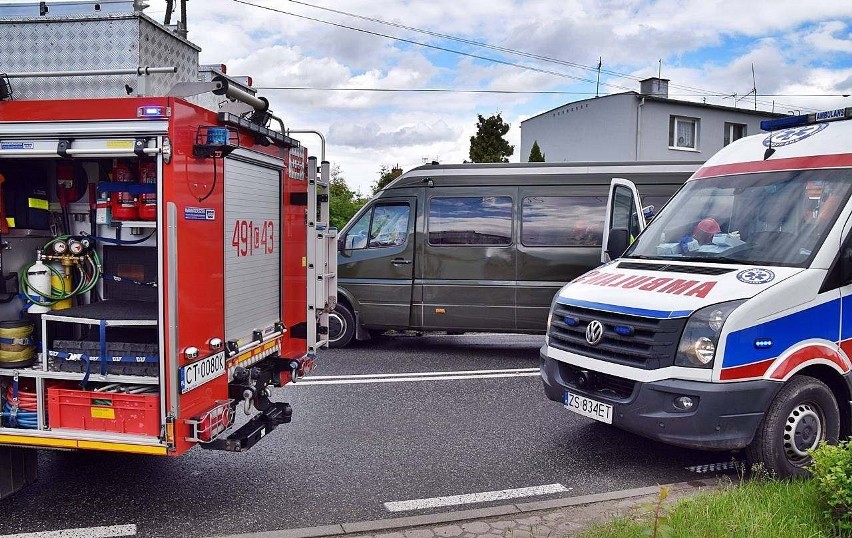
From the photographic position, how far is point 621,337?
204 inches

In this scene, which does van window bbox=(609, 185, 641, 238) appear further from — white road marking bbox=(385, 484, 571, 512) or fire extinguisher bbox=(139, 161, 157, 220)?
fire extinguisher bbox=(139, 161, 157, 220)

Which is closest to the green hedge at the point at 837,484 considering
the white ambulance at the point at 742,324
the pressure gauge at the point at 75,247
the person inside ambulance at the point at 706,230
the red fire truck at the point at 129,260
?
the white ambulance at the point at 742,324

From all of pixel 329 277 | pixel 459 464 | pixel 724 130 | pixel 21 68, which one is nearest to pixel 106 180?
pixel 21 68

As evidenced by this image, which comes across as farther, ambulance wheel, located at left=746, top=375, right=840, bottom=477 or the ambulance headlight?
ambulance wheel, located at left=746, top=375, right=840, bottom=477

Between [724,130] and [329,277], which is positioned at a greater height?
[724,130]

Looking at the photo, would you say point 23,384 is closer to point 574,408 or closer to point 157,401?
point 157,401

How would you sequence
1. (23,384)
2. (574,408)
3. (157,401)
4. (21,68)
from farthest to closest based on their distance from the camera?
1. (574,408)
2. (21,68)
3. (23,384)
4. (157,401)

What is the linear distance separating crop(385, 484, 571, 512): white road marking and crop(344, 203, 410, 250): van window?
17.9 ft

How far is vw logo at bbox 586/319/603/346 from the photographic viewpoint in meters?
5.33

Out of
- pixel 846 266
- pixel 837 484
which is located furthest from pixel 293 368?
pixel 846 266

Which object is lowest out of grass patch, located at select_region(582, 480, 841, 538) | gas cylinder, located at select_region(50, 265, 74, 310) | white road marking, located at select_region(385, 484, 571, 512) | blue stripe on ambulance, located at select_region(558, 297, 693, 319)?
white road marking, located at select_region(385, 484, 571, 512)

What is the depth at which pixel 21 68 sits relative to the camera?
463 centimetres

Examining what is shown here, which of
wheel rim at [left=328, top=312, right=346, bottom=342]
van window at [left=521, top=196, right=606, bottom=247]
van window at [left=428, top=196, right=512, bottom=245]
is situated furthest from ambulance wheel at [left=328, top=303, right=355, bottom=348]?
van window at [left=521, top=196, right=606, bottom=247]

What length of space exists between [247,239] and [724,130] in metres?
28.3
